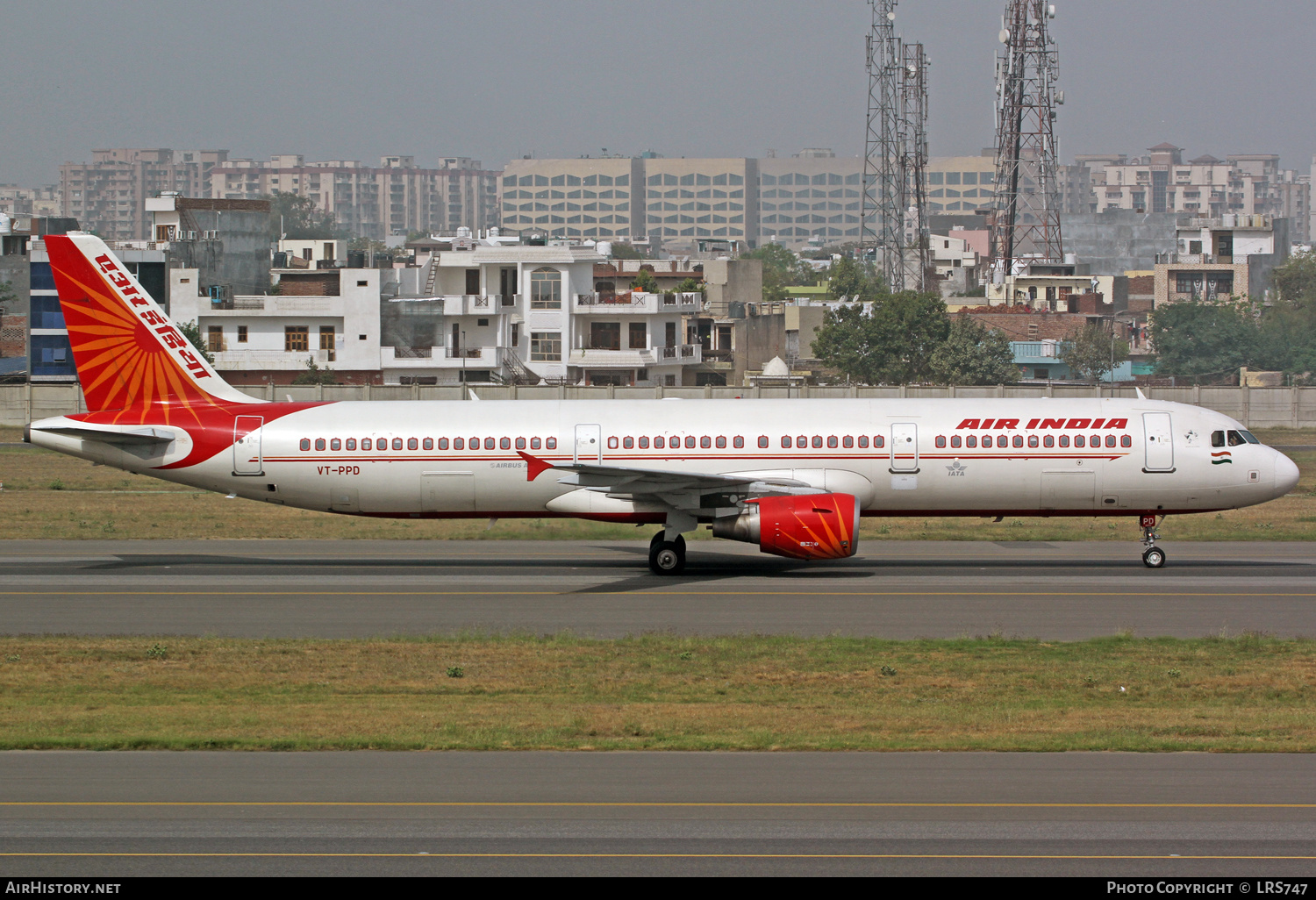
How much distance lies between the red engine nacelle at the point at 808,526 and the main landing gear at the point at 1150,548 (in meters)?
7.66

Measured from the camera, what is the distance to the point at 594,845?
12711 millimetres

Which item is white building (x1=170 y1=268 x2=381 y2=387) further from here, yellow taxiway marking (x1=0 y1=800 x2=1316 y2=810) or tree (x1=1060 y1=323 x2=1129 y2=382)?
yellow taxiway marking (x1=0 y1=800 x2=1316 y2=810)

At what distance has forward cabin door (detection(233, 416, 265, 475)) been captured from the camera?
32.8 metres

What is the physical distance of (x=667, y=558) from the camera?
32.0 m

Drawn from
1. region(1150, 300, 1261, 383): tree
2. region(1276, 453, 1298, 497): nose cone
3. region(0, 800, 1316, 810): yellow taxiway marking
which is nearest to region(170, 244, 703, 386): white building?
region(1150, 300, 1261, 383): tree

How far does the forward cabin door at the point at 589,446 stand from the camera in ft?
107

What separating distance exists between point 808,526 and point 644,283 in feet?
290

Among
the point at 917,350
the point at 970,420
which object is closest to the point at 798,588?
the point at 970,420

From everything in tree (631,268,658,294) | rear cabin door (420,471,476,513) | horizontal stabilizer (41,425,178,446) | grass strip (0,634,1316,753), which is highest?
tree (631,268,658,294)

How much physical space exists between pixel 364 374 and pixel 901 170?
3195 inches

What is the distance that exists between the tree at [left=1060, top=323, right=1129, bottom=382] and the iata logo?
95.5m

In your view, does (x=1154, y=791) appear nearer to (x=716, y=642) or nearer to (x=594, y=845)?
(x=594, y=845)

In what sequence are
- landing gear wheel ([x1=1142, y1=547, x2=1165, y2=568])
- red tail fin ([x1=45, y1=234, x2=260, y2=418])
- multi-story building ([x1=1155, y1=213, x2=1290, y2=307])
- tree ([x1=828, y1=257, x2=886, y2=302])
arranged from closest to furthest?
landing gear wheel ([x1=1142, y1=547, x2=1165, y2=568]), red tail fin ([x1=45, y1=234, x2=260, y2=418]), multi-story building ([x1=1155, y1=213, x2=1290, y2=307]), tree ([x1=828, y1=257, x2=886, y2=302])

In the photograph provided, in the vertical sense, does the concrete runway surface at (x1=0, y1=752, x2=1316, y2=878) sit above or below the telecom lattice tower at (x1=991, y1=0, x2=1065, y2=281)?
below
